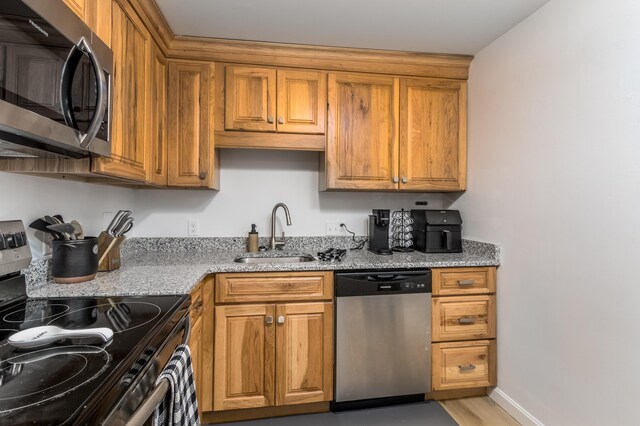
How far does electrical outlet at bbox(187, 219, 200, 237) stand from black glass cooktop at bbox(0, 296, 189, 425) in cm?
116

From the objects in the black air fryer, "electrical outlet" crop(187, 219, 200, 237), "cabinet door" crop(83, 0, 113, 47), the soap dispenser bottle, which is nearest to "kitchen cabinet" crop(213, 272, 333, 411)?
the soap dispenser bottle

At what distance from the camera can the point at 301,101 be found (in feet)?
7.07

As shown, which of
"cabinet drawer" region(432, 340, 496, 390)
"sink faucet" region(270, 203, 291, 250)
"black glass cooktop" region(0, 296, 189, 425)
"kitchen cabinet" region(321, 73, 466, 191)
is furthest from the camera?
"sink faucet" region(270, 203, 291, 250)

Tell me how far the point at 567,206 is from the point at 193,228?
2.31 meters

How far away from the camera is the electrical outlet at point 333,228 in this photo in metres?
2.49

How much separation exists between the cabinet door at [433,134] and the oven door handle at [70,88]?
5.89ft

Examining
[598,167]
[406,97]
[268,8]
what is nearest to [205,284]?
[268,8]

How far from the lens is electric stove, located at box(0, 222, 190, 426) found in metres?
0.58

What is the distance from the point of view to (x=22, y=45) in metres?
0.80

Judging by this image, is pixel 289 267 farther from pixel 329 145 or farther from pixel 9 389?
pixel 9 389

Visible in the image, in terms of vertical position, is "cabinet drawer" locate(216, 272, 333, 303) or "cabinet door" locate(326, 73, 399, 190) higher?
"cabinet door" locate(326, 73, 399, 190)

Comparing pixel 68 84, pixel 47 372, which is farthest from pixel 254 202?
pixel 47 372

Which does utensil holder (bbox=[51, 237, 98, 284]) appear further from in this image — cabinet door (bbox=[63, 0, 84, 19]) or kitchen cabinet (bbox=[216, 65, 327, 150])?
kitchen cabinet (bbox=[216, 65, 327, 150])

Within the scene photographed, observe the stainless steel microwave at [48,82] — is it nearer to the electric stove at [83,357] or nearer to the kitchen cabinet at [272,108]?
the electric stove at [83,357]
